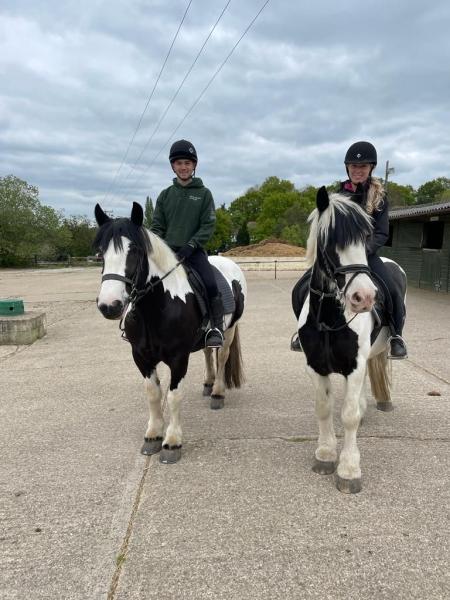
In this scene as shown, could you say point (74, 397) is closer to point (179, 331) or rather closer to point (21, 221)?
point (179, 331)

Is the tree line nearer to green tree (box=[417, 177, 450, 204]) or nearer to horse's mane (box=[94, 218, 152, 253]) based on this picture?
green tree (box=[417, 177, 450, 204])

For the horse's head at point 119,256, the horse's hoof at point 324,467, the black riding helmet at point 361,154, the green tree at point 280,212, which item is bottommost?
the horse's hoof at point 324,467

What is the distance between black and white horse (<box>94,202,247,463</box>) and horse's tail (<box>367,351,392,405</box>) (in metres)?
1.84

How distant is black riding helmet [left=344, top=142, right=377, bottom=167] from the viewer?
125 inches

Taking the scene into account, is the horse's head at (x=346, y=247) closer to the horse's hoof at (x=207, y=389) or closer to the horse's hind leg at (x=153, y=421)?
the horse's hind leg at (x=153, y=421)

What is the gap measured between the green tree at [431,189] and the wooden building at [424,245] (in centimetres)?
6673

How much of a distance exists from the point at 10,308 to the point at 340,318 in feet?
24.0

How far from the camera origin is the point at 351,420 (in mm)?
2896

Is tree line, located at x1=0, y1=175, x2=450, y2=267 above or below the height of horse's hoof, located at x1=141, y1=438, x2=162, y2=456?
above

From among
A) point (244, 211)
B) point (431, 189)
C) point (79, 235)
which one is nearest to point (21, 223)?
point (79, 235)

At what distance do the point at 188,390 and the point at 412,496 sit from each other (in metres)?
2.96

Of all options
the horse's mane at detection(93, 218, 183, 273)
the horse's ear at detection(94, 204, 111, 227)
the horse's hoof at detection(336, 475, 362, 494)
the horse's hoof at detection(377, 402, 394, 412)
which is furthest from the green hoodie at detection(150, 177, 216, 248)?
the horse's hoof at detection(377, 402, 394, 412)

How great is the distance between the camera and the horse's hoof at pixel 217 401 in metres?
4.43

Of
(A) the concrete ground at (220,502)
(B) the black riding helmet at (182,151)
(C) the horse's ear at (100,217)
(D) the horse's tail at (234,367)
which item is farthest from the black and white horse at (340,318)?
(D) the horse's tail at (234,367)
